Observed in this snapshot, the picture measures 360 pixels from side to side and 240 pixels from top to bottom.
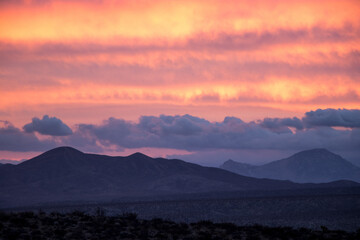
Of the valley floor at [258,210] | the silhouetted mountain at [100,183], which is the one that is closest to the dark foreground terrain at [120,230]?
the valley floor at [258,210]

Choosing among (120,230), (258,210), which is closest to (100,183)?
(258,210)

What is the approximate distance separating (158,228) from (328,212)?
5525 cm

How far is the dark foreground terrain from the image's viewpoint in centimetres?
3362

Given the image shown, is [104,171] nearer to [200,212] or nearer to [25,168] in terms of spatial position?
[25,168]

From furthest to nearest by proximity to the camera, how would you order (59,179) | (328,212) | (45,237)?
(59,179), (328,212), (45,237)

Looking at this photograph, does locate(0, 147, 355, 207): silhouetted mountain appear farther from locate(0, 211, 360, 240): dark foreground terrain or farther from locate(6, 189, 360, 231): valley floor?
locate(0, 211, 360, 240): dark foreground terrain

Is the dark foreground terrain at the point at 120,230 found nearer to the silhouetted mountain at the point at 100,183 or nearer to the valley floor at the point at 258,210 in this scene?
the valley floor at the point at 258,210

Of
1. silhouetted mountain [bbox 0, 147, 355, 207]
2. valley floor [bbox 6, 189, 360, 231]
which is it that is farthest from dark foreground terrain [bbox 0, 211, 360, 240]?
silhouetted mountain [bbox 0, 147, 355, 207]

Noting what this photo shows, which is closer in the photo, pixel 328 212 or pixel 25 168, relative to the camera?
pixel 328 212

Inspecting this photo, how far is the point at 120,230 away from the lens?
35125 mm

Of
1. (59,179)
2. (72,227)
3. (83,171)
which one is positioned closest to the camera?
(72,227)

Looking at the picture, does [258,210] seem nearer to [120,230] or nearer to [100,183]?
[120,230]

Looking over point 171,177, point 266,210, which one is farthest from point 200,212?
point 171,177

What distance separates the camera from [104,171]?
197 m
